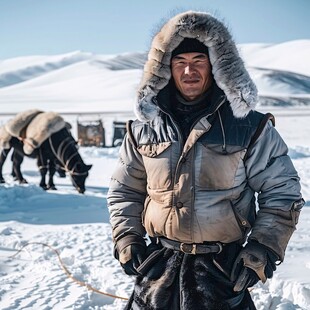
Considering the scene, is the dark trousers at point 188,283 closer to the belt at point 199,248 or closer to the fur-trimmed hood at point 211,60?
the belt at point 199,248

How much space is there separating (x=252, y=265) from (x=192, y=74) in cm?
92

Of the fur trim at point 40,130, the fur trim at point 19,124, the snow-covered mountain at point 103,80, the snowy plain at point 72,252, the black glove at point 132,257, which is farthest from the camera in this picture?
the snow-covered mountain at point 103,80

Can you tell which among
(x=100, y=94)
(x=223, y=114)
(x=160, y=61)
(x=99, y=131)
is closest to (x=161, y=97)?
(x=160, y=61)

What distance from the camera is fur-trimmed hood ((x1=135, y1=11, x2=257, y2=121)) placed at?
211cm

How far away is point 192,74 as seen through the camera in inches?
85.6

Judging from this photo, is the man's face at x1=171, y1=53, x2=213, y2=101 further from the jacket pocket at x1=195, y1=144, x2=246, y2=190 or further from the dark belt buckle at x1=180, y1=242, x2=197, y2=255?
the dark belt buckle at x1=180, y1=242, x2=197, y2=255

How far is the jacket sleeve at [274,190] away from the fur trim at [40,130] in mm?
7879

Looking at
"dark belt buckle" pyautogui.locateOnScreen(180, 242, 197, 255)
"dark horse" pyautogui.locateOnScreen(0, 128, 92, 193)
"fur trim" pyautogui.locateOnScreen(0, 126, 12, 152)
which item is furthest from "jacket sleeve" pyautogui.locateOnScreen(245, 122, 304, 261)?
"fur trim" pyautogui.locateOnScreen(0, 126, 12, 152)

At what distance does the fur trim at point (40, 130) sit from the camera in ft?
31.1

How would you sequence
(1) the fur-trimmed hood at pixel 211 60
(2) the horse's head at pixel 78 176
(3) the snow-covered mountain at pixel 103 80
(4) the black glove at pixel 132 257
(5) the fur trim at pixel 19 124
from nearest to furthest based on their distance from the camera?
(1) the fur-trimmed hood at pixel 211 60
(4) the black glove at pixel 132 257
(2) the horse's head at pixel 78 176
(5) the fur trim at pixel 19 124
(3) the snow-covered mountain at pixel 103 80

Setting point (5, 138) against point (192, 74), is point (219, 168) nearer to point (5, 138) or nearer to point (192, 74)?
point (192, 74)

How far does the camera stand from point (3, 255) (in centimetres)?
518

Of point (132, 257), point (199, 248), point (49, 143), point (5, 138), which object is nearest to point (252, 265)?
point (199, 248)

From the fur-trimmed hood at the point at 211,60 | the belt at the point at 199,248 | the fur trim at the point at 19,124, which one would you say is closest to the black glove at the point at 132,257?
the belt at the point at 199,248
